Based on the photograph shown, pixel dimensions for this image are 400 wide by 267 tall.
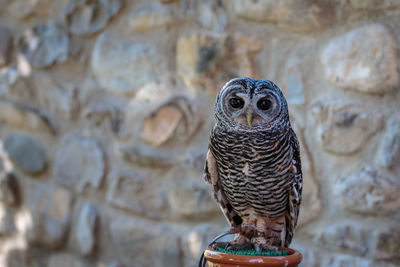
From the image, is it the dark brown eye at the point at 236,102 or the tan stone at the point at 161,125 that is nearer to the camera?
the dark brown eye at the point at 236,102

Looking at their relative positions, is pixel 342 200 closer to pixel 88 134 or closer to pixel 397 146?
pixel 397 146

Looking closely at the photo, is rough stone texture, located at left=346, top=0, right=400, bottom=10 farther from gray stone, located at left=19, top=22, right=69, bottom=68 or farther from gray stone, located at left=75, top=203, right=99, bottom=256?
gray stone, located at left=75, top=203, right=99, bottom=256

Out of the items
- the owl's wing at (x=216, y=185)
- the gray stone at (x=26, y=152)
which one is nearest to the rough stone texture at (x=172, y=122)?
the owl's wing at (x=216, y=185)

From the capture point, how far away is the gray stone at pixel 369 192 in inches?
78.8

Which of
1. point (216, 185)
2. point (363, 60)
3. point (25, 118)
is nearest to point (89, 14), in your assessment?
point (25, 118)

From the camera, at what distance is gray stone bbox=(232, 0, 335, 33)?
218 centimetres

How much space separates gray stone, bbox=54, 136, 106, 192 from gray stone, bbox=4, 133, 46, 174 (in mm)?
113

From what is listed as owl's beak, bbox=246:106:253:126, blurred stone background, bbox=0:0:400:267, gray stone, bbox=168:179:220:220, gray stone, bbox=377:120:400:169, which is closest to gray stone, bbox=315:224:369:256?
blurred stone background, bbox=0:0:400:267

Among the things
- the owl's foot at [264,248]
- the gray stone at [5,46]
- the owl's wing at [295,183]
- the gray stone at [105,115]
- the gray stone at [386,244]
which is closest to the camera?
the owl's foot at [264,248]

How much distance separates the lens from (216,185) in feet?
6.20

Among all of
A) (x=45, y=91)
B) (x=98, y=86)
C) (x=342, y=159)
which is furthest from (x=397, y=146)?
(x=45, y=91)

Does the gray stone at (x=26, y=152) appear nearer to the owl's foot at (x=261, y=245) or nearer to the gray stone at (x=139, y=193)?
the gray stone at (x=139, y=193)

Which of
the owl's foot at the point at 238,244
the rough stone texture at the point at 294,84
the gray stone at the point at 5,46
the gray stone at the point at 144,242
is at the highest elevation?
the gray stone at the point at 5,46

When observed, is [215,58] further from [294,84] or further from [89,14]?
[89,14]
